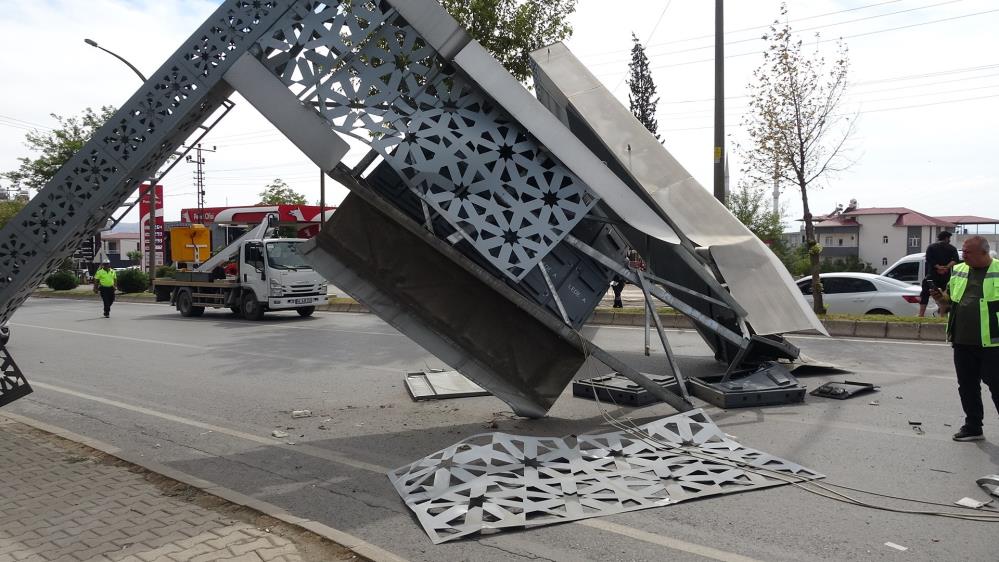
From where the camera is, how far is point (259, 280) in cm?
1934

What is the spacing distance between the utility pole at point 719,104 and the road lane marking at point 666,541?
36.8ft

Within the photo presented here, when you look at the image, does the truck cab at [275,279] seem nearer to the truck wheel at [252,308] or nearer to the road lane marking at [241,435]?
the truck wheel at [252,308]

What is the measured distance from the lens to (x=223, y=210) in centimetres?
3966

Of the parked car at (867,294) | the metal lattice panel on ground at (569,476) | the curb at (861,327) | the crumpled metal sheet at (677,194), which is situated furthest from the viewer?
the parked car at (867,294)

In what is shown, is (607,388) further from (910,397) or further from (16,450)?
(16,450)

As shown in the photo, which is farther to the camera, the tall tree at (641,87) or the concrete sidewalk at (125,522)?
the tall tree at (641,87)

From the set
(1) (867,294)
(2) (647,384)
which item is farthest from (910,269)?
(2) (647,384)

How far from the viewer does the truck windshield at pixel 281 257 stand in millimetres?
19266

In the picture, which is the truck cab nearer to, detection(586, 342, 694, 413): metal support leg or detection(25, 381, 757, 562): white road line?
detection(25, 381, 757, 562): white road line

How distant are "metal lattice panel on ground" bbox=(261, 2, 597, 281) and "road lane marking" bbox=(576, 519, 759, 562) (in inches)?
93.7

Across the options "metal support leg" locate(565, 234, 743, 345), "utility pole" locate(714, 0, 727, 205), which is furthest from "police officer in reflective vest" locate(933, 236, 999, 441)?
"utility pole" locate(714, 0, 727, 205)

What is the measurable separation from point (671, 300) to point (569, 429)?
163 centimetres

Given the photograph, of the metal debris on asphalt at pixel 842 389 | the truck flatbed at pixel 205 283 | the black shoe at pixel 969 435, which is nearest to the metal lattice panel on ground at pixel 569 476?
the black shoe at pixel 969 435

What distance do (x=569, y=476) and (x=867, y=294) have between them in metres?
12.5
